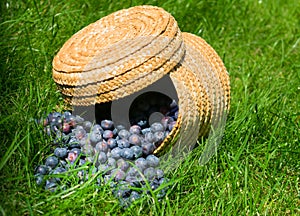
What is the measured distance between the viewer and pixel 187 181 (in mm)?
1959

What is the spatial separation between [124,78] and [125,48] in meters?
0.12

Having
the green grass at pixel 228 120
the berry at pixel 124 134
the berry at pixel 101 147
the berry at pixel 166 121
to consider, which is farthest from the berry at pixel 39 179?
the berry at pixel 166 121

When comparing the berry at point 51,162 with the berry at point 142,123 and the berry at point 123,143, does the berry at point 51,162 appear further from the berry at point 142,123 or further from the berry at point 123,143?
the berry at point 142,123

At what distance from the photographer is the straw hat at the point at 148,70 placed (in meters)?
2.00

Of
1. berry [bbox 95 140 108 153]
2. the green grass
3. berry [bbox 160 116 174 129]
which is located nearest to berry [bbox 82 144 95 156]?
berry [bbox 95 140 108 153]

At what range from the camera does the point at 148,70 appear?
1.99 m

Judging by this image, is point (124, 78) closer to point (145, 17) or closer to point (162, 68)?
point (162, 68)

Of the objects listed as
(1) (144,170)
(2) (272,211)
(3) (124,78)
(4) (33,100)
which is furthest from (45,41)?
(2) (272,211)

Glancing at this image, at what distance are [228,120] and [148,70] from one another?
0.46 m

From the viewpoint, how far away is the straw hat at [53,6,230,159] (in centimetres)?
200

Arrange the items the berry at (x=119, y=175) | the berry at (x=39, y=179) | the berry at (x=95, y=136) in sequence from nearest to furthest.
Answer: the berry at (x=39, y=179)
the berry at (x=119, y=175)
the berry at (x=95, y=136)

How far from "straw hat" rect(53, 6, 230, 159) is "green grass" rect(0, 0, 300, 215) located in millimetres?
95

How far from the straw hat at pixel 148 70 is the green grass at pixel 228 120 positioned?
10cm

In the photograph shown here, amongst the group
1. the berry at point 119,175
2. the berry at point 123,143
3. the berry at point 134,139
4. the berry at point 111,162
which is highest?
the berry at point 134,139
